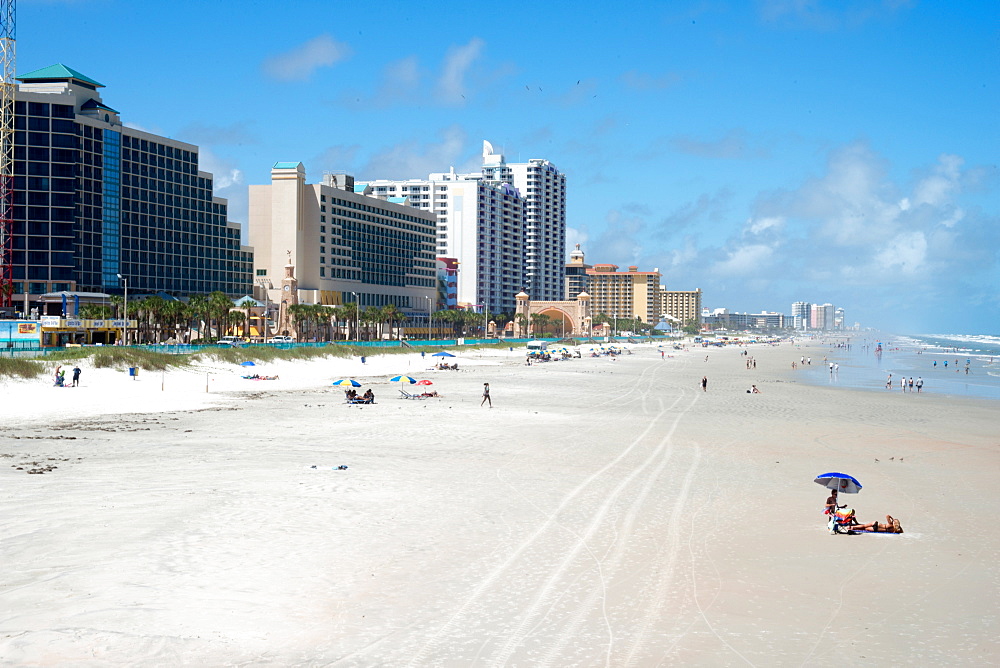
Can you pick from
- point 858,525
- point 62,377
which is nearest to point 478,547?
point 858,525

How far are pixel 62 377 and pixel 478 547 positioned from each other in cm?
3475

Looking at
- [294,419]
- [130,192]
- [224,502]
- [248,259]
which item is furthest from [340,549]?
[248,259]

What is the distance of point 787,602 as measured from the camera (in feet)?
44.4

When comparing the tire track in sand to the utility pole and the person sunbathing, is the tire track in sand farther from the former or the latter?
the utility pole

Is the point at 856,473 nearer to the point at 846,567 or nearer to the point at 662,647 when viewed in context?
the point at 846,567

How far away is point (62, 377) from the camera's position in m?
43.0

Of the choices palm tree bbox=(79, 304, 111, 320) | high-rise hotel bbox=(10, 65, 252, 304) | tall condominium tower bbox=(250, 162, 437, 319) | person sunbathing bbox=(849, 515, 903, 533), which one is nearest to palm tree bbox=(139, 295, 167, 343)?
palm tree bbox=(79, 304, 111, 320)

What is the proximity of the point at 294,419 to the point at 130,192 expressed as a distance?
322ft

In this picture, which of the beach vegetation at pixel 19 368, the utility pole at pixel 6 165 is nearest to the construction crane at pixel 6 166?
the utility pole at pixel 6 165

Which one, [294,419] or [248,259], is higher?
[248,259]

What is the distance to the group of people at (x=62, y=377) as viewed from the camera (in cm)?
4291

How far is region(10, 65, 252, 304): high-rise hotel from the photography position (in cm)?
10662

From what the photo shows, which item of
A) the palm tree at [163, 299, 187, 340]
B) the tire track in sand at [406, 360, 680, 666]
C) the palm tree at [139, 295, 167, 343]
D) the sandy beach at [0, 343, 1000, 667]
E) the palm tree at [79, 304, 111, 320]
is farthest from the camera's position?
the palm tree at [79, 304, 111, 320]

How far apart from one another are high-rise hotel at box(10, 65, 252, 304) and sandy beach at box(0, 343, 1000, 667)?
272ft
